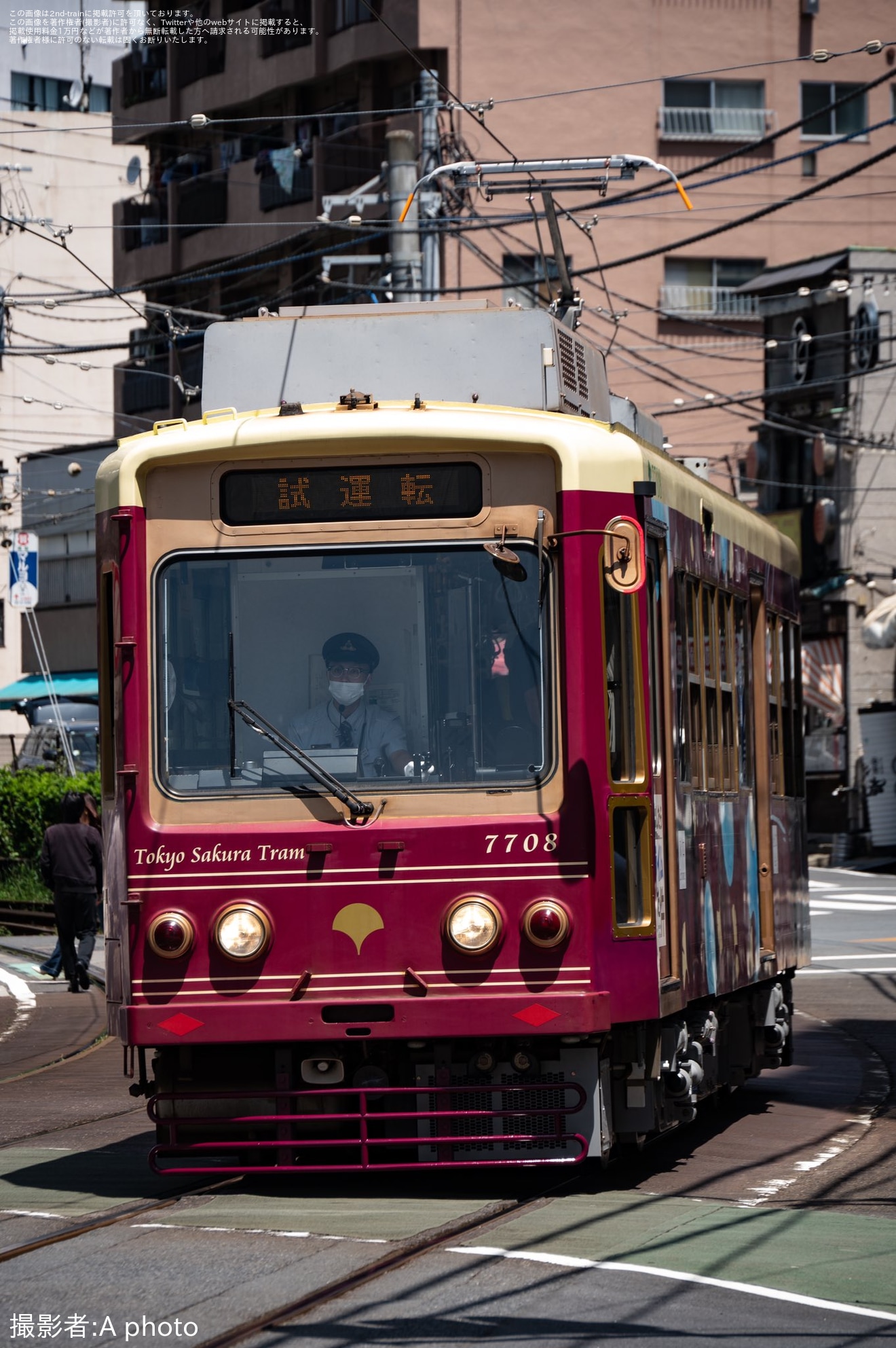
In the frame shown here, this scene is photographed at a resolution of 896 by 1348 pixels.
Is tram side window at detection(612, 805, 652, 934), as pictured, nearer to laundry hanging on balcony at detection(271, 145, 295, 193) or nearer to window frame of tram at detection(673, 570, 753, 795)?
window frame of tram at detection(673, 570, 753, 795)

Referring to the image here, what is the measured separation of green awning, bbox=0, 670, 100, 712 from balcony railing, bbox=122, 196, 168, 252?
32.0ft

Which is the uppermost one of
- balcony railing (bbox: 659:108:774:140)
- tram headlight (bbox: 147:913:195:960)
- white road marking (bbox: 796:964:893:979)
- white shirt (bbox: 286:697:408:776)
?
balcony railing (bbox: 659:108:774:140)

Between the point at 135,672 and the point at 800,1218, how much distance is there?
3.27 m

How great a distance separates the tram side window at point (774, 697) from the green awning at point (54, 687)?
35.5 meters

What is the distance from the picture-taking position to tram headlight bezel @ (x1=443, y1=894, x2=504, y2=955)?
855 centimetres

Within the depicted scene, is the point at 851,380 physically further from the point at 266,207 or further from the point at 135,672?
the point at 135,672

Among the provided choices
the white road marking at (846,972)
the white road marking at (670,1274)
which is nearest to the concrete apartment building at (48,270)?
the white road marking at (846,972)

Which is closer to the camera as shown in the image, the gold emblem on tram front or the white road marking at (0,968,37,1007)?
the gold emblem on tram front

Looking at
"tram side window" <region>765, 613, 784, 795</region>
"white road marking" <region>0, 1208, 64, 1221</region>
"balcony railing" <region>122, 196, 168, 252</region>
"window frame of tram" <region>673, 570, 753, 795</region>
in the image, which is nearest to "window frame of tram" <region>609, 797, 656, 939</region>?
"window frame of tram" <region>673, 570, 753, 795</region>

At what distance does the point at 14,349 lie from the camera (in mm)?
29062

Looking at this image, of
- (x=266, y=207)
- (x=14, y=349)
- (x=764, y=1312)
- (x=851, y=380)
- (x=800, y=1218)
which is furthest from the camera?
(x=266, y=207)

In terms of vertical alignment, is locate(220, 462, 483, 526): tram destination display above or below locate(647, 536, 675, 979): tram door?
above

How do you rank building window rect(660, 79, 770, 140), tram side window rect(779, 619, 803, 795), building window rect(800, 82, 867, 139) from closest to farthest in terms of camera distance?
tram side window rect(779, 619, 803, 795) < building window rect(660, 79, 770, 140) < building window rect(800, 82, 867, 139)

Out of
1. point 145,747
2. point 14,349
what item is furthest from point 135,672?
point 14,349
